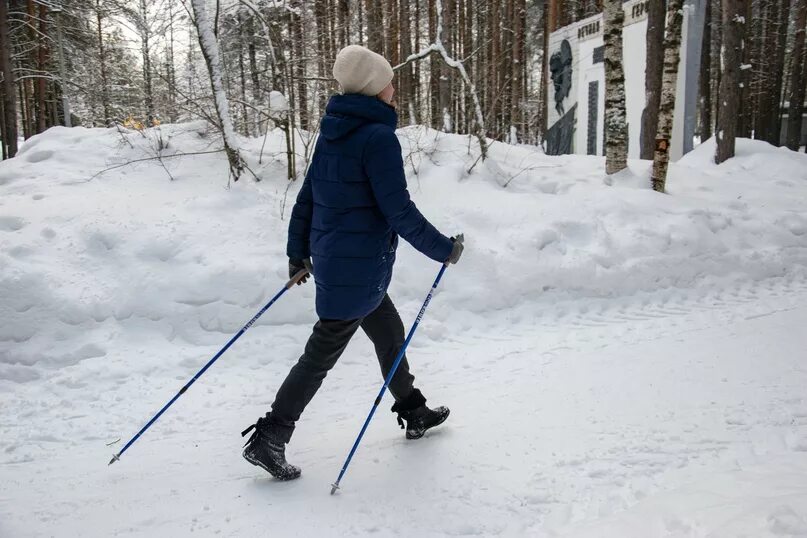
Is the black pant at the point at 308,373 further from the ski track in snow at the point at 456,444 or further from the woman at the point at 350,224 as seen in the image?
the ski track in snow at the point at 456,444

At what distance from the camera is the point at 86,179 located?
6398mm

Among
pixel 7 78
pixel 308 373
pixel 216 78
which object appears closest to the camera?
pixel 308 373

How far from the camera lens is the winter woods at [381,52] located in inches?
294

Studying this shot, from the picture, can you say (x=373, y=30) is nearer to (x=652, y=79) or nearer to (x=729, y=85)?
(x=652, y=79)

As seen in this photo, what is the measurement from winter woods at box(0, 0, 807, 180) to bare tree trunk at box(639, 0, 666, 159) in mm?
27

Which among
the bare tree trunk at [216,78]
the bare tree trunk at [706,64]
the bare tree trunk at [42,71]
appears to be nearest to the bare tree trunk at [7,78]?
the bare tree trunk at [42,71]

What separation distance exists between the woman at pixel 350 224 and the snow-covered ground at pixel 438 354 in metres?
0.46

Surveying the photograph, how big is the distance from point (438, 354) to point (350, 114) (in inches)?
98.8

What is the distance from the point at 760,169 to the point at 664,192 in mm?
3373

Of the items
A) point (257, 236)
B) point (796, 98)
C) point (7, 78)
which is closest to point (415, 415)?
point (257, 236)

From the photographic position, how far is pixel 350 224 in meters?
2.63

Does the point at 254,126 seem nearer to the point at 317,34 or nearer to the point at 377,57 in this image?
the point at 317,34

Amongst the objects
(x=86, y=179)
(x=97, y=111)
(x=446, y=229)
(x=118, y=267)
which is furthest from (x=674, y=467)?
(x=97, y=111)

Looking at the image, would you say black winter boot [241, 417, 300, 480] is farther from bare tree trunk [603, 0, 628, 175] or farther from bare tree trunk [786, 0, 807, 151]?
bare tree trunk [786, 0, 807, 151]
